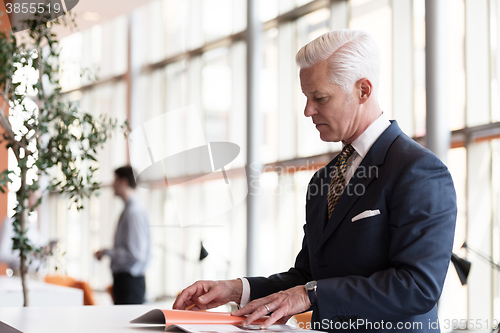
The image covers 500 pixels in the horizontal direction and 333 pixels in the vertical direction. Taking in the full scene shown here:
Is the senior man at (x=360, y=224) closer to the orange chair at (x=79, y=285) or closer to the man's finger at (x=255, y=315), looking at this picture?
the man's finger at (x=255, y=315)

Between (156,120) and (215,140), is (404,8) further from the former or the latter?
(156,120)

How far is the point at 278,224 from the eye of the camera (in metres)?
5.68

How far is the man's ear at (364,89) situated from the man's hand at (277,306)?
22.5 inches

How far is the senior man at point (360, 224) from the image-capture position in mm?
1315

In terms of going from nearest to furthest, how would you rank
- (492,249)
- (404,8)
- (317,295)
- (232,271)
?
(317,295) → (492,249) → (404,8) → (232,271)

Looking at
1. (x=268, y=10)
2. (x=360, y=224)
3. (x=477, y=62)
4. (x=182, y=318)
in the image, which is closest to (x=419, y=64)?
(x=477, y=62)

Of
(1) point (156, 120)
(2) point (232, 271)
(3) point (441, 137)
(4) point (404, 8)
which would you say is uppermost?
(4) point (404, 8)

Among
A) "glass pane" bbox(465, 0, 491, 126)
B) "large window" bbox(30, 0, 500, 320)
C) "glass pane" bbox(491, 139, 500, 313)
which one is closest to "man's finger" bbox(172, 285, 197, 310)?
"large window" bbox(30, 0, 500, 320)

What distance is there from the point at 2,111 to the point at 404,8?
3004 millimetres

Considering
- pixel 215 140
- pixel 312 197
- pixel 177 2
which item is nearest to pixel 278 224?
pixel 215 140

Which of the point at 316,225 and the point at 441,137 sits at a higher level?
the point at 441,137

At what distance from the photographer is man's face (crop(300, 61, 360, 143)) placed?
1558 millimetres

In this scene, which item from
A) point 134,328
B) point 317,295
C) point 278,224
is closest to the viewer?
point 134,328

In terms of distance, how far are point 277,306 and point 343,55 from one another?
686 mm
